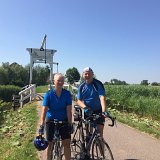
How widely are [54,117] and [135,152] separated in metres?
3.23

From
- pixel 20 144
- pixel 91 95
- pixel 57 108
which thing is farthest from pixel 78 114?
pixel 20 144

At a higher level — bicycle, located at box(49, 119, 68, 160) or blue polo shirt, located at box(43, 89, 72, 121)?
blue polo shirt, located at box(43, 89, 72, 121)

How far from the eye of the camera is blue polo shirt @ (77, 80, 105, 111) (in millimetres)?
6532

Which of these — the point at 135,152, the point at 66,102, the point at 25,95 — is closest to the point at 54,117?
the point at 66,102

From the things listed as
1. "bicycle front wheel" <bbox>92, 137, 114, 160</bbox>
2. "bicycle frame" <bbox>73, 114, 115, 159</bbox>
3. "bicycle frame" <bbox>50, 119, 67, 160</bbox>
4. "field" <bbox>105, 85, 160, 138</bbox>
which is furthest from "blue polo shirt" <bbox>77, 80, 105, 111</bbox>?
"field" <bbox>105, 85, 160, 138</bbox>

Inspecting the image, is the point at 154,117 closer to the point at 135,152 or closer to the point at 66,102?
the point at 135,152

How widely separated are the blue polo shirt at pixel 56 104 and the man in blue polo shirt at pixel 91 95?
2.88 ft

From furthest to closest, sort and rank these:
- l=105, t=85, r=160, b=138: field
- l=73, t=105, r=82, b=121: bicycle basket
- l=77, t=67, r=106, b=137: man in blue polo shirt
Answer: l=105, t=85, r=160, b=138: field, l=73, t=105, r=82, b=121: bicycle basket, l=77, t=67, r=106, b=137: man in blue polo shirt

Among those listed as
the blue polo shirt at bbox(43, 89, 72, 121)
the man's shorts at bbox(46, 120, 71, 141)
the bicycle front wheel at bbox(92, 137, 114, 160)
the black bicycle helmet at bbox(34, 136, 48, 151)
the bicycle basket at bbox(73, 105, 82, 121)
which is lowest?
the bicycle front wheel at bbox(92, 137, 114, 160)

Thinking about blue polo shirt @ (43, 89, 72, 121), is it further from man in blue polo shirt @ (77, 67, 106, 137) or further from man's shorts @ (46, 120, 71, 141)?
man in blue polo shirt @ (77, 67, 106, 137)

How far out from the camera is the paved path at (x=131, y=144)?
7582 millimetres

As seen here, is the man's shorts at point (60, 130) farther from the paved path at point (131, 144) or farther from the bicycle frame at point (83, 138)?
the paved path at point (131, 144)

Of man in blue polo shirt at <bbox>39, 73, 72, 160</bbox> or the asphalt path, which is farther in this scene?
the asphalt path

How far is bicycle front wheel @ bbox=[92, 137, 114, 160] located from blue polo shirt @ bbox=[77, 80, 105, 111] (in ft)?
2.74
